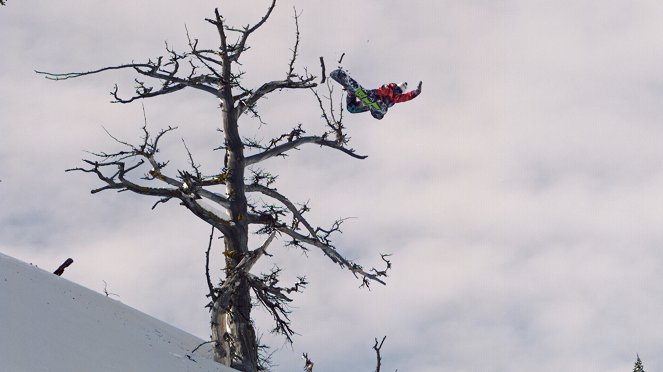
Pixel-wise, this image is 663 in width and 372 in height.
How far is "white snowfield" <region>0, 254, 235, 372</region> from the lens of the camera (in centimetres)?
636

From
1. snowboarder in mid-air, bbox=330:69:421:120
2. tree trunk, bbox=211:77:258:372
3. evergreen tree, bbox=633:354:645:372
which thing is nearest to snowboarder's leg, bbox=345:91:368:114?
snowboarder in mid-air, bbox=330:69:421:120

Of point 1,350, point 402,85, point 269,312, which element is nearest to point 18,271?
point 1,350

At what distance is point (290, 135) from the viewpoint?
1173 centimetres

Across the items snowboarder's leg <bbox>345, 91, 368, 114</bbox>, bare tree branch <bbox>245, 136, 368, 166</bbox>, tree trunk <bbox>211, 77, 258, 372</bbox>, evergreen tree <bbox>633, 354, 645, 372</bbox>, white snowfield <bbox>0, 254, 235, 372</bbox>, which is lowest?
white snowfield <bbox>0, 254, 235, 372</bbox>

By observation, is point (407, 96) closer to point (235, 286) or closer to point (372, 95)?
point (372, 95)

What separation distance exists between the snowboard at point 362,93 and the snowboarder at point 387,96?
0.05 metres

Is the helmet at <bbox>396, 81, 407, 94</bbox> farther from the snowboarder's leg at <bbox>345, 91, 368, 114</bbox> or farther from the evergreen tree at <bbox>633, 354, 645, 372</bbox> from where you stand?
the evergreen tree at <bbox>633, 354, 645, 372</bbox>

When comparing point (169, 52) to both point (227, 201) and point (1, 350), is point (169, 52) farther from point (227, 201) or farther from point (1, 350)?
point (1, 350)

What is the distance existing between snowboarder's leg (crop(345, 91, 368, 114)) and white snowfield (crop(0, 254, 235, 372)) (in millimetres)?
8234

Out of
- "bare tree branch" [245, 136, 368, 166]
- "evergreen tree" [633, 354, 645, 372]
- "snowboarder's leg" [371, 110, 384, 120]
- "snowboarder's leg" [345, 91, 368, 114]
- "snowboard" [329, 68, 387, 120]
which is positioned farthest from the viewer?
"evergreen tree" [633, 354, 645, 372]

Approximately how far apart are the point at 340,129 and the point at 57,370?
20.8ft

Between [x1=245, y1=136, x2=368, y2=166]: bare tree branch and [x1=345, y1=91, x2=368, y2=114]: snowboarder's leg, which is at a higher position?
[x1=345, y1=91, x2=368, y2=114]: snowboarder's leg

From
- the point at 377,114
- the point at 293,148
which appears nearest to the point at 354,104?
the point at 377,114

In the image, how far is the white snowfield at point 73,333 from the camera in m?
6.36
